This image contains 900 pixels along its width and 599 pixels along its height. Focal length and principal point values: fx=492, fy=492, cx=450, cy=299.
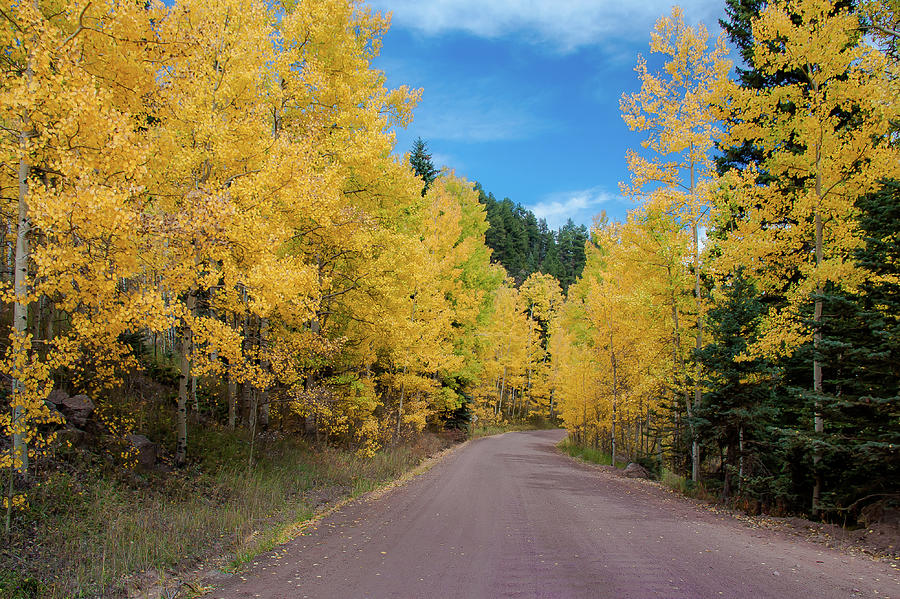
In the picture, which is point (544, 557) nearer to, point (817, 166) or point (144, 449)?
point (144, 449)

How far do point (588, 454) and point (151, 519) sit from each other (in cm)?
2051

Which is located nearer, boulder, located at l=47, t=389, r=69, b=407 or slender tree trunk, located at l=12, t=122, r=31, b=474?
slender tree trunk, located at l=12, t=122, r=31, b=474

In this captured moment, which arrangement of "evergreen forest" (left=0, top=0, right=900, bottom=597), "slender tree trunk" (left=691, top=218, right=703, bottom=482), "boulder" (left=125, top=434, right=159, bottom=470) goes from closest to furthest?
"evergreen forest" (left=0, top=0, right=900, bottom=597)
"boulder" (left=125, top=434, right=159, bottom=470)
"slender tree trunk" (left=691, top=218, right=703, bottom=482)

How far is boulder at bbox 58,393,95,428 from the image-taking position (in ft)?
27.1

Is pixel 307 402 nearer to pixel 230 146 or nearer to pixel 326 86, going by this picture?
pixel 230 146

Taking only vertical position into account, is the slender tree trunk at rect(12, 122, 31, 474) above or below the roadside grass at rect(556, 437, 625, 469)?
above

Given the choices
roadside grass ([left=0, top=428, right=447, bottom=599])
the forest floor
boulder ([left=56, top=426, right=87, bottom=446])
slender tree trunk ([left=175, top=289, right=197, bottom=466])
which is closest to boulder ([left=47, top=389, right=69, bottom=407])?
boulder ([left=56, top=426, right=87, bottom=446])

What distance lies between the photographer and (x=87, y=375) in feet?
32.2

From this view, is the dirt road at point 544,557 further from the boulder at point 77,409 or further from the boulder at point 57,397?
the boulder at point 57,397

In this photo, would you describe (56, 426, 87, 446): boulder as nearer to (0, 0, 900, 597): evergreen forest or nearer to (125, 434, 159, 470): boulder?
(0, 0, 900, 597): evergreen forest

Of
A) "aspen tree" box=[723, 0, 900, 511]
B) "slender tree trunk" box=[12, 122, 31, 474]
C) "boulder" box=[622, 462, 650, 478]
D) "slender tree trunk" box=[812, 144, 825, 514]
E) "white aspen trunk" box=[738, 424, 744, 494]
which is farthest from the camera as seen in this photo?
"boulder" box=[622, 462, 650, 478]

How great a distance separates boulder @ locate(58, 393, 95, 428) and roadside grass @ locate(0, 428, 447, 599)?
3.12 feet

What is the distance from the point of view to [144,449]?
8641 millimetres

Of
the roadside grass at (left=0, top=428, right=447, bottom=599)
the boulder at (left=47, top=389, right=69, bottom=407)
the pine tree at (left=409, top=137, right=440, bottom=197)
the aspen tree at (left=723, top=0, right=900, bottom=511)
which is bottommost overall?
the roadside grass at (left=0, top=428, right=447, bottom=599)
